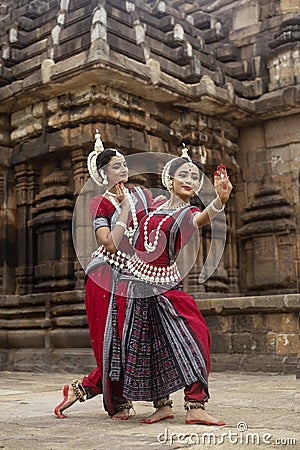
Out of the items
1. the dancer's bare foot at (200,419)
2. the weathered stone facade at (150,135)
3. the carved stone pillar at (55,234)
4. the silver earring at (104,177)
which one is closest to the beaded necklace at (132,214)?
the silver earring at (104,177)

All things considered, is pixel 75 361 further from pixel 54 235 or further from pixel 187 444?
pixel 187 444

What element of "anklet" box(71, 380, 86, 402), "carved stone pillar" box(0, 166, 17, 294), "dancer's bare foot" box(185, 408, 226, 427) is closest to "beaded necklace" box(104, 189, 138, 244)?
"anklet" box(71, 380, 86, 402)

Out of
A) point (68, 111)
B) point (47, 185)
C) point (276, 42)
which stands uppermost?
point (276, 42)

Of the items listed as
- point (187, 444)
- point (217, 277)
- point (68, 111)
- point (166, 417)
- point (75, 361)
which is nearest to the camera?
point (187, 444)

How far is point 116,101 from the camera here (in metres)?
9.35

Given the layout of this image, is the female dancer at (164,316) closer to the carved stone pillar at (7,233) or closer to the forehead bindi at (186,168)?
the forehead bindi at (186,168)

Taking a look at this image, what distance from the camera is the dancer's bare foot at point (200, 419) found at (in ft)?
12.8

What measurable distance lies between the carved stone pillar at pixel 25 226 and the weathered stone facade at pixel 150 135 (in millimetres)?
18

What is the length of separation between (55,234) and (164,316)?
5702 mm

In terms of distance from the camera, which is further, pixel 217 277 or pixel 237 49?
pixel 237 49

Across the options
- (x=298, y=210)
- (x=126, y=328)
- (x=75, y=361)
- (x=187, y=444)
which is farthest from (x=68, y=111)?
(x=187, y=444)

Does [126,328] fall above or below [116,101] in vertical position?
below

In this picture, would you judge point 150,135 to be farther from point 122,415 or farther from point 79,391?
point 122,415

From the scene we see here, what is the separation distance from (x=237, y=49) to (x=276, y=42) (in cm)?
92
